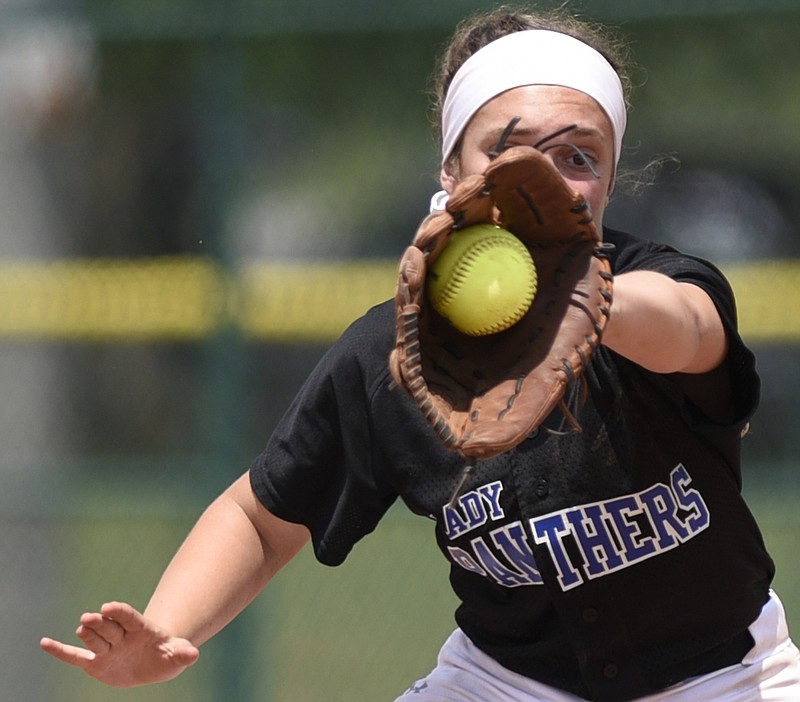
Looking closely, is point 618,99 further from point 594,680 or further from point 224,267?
point 224,267

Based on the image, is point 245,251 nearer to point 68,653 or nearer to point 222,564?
point 222,564

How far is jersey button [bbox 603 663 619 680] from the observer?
85.0 inches

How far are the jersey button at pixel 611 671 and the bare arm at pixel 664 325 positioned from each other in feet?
1.60

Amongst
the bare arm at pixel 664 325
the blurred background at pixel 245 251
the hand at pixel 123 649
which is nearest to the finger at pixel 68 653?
the hand at pixel 123 649

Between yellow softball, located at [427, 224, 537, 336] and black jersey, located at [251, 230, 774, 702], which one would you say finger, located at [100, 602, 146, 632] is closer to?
black jersey, located at [251, 230, 774, 702]

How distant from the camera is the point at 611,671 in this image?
7.08 feet

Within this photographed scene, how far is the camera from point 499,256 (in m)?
1.68

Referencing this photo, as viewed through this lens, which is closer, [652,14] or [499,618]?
[499,618]

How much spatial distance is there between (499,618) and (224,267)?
97.0 inches

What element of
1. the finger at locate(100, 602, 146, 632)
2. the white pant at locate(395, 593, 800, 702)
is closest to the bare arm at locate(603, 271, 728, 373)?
the white pant at locate(395, 593, 800, 702)

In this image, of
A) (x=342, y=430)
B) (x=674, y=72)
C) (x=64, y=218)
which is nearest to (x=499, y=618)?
(x=342, y=430)

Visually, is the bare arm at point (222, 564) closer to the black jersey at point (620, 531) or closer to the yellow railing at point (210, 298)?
the black jersey at point (620, 531)

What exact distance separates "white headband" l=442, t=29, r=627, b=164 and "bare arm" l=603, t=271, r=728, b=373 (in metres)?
0.40

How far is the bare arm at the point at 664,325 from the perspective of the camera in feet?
5.74
